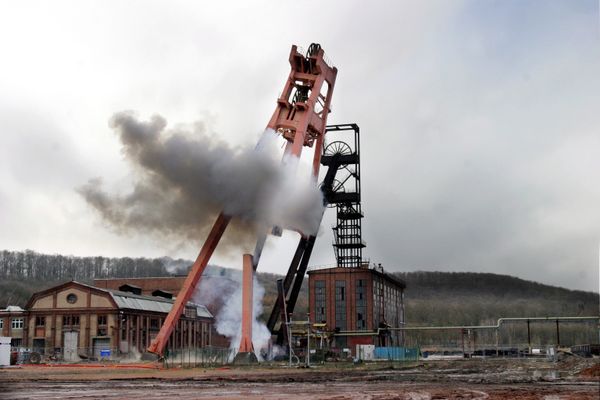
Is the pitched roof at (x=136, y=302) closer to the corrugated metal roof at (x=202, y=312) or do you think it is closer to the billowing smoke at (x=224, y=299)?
the corrugated metal roof at (x=202, y=312)

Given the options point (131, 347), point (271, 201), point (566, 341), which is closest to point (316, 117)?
point (271, 201)

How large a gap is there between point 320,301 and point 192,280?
2228 cm

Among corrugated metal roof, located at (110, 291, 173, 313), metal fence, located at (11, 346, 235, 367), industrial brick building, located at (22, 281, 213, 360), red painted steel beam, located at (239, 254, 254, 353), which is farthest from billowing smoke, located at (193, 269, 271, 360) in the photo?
red painted steel beam, located at (239, 254, 254, 353)

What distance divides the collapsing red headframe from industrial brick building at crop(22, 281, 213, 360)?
17.0m

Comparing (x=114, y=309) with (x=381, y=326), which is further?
(x=381, y=326)

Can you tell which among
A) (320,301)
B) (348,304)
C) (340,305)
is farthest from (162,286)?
(348,304)

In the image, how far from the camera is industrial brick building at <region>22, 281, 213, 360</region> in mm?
58250

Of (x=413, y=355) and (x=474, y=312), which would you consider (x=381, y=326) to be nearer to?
(x=413, y=355)

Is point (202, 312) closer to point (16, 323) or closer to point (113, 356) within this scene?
point (16, 323)

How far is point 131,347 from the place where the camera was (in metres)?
59.4

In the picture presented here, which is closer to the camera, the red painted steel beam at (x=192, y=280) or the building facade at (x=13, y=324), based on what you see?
the red painted steel beam at (x=192, y=280)

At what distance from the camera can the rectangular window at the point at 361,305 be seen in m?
61.5

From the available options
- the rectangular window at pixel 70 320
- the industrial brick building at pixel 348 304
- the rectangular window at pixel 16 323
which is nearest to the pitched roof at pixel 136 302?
the rectangular window at pixel 16 323

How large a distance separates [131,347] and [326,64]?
30243mm
